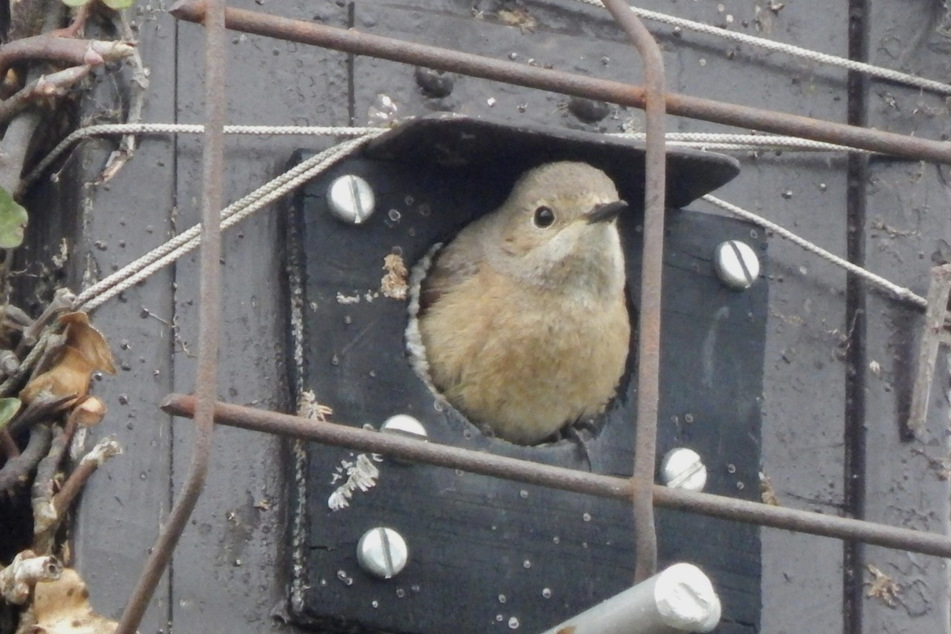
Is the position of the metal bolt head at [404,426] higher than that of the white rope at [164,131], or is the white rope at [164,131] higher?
the white rope at [164,131]

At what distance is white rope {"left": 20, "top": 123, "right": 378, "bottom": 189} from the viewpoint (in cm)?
408

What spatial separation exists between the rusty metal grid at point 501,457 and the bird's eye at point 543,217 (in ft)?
2.33

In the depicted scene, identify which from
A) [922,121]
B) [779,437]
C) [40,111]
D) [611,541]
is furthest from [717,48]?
[40,111]

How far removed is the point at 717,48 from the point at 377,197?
93 centimetres

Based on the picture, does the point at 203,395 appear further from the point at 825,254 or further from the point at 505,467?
the point at 825,254

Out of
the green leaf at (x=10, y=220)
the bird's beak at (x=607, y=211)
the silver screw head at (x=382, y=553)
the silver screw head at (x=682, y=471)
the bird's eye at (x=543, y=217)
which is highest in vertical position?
the bird's eye at (x=543, y=217)

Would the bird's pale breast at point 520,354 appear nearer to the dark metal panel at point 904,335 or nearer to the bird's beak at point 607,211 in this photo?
the bird's beak at point 607,211

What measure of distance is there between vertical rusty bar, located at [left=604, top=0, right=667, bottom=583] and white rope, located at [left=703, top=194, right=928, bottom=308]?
0.87 m

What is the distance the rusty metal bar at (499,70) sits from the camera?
3.62 meters

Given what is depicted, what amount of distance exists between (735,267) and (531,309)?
0.43 m

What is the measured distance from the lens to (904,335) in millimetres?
4738

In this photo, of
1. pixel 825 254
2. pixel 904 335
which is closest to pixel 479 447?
pixel 825 254

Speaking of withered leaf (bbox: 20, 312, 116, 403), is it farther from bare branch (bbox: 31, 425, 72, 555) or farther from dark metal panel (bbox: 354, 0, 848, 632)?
dark metal panel (bbox: 354, 0, 848, 632)

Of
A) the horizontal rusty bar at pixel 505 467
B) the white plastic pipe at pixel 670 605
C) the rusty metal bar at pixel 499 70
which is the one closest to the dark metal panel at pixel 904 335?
the rusty metal bar at pixel 499 70
